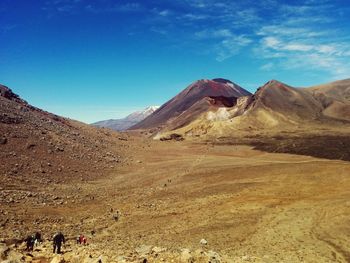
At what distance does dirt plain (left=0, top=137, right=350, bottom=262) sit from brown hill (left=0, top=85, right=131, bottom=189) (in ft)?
6.38

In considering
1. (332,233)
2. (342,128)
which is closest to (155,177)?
(332,233)

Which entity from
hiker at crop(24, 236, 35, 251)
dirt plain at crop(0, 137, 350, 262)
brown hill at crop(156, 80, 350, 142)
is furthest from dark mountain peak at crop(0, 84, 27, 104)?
brown hill at crop(156, 80, 350, 142)

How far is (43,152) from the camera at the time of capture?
49000 millimetres

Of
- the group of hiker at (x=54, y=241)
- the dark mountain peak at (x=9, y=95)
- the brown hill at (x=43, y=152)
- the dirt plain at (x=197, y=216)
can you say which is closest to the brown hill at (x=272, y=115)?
the dark mountain peak at (x=9, y=95)

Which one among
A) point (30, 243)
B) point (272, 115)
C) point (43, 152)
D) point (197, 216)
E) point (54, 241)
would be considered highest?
point (272, 115)

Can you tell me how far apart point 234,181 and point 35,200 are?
21707 mm

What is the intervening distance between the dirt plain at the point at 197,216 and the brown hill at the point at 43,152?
1945 millimetres

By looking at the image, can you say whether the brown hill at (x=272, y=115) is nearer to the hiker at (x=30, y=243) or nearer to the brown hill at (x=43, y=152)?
the brown hill at (x=43, y=152)

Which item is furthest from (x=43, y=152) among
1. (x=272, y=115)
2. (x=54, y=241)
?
(x=272, y=115)

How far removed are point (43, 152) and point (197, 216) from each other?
24.8m

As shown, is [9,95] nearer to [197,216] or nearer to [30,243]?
[197,216]

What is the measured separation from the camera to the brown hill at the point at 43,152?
41.4 metres

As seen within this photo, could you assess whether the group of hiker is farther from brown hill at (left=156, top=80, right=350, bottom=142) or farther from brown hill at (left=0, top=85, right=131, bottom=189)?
brown hill at (left=156, top=80, right=350, bottom=142)

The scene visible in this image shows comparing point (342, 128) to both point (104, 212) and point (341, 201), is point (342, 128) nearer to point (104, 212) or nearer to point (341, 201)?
point (341, 201)
